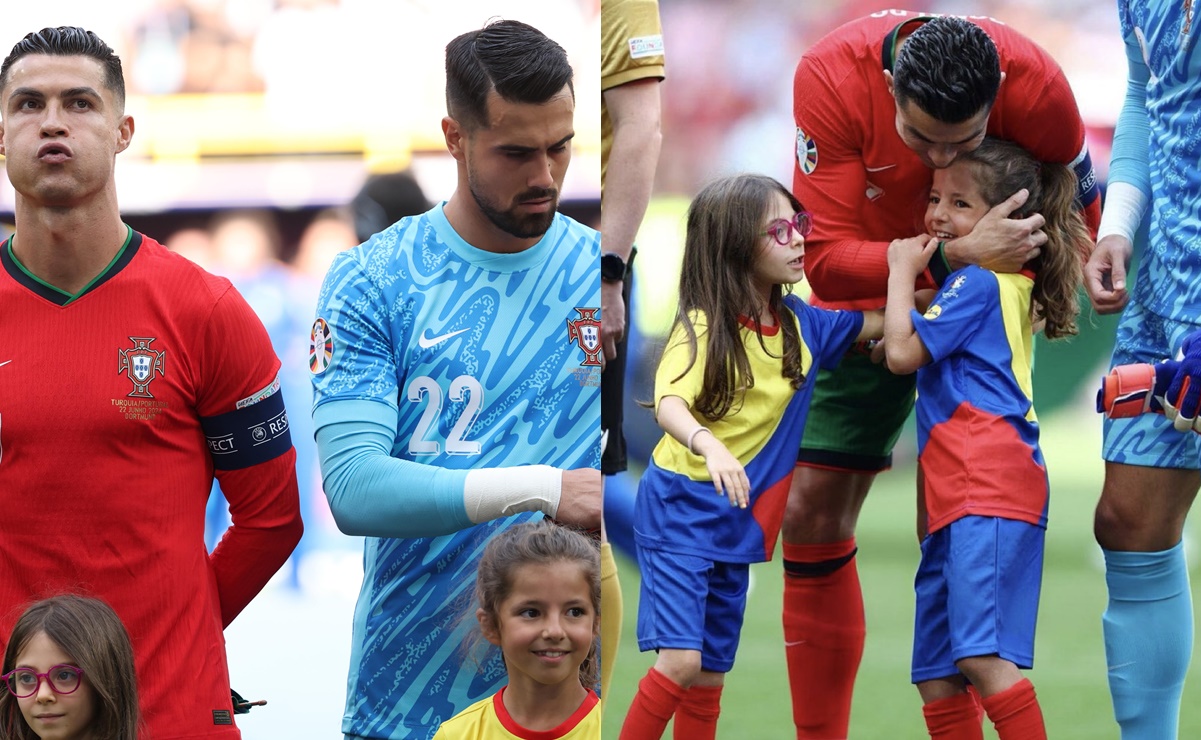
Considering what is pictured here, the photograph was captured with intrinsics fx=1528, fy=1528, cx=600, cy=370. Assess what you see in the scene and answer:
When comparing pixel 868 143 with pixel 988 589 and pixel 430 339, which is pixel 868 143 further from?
pixel 430 339

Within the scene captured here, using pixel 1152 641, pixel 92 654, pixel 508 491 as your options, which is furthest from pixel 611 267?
pixel 1152 641

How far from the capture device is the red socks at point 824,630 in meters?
2.87

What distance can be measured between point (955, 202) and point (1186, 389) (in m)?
0.48

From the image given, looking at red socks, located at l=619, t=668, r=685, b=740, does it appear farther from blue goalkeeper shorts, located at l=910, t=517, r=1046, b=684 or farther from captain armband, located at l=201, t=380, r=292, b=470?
captain armband, located at l=201, t=380, r=292, b=470

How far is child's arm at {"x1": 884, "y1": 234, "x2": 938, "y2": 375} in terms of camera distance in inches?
99.3

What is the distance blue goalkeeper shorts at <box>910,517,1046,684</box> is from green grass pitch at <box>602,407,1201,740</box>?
1.64 ft

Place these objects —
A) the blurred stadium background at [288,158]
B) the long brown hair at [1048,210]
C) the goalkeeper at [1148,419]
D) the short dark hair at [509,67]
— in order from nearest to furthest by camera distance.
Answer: the short dark hair at [509,67] → the blurred stadium background at [288,158] → the long brown hair at [1048,210] → the goalkeeper at [1148,419]

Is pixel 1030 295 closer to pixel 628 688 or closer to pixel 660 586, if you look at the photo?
pixel 660 586

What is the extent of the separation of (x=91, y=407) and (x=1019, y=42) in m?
1.58

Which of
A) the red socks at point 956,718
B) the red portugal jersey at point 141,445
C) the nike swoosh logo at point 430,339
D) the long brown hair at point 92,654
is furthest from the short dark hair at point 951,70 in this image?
the long brown hair at point 92,654

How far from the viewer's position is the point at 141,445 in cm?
208

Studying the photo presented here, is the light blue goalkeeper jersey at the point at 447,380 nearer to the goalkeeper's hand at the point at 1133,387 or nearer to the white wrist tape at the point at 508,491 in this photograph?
the white wrist tape at the point at 508,491

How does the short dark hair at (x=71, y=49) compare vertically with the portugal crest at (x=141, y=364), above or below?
above

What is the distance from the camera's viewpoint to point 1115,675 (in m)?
2.73
